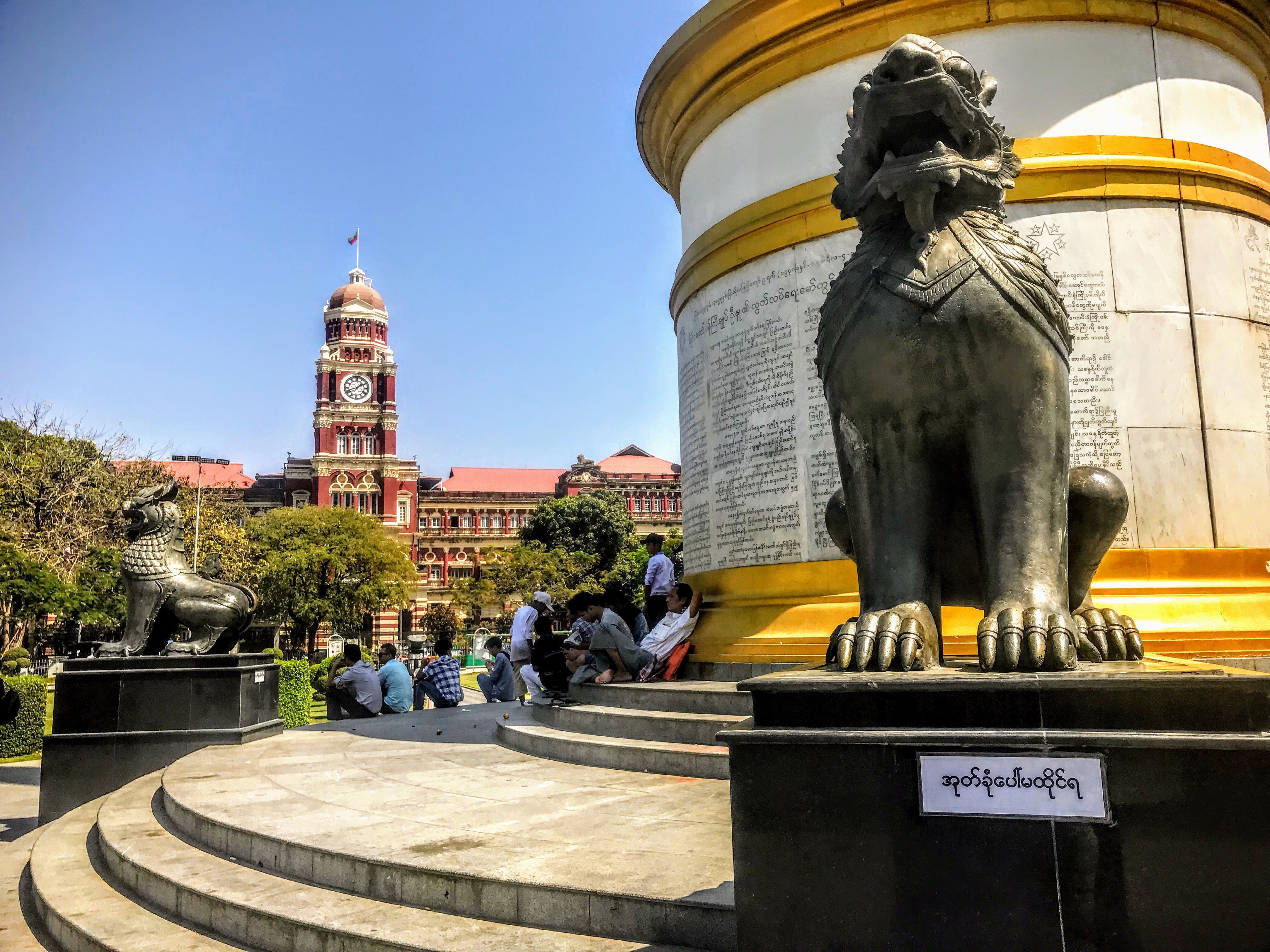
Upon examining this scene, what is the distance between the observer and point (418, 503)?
7281cm

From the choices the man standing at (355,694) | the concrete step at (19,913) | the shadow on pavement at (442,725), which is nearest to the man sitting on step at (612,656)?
the shadow on pavement at (442,725)

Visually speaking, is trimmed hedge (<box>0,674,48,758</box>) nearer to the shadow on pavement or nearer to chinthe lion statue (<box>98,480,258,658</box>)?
chinthe lion statue (<box>98,480,258,658</box>)

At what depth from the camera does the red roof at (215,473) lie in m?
65.3

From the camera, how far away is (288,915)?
11.0 feet

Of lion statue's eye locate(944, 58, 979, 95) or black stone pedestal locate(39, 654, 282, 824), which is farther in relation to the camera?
black stone pedestal locate(39, 654, 282, 824)

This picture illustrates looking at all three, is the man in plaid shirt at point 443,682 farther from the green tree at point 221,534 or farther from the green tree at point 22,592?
the green tree at point 221,534

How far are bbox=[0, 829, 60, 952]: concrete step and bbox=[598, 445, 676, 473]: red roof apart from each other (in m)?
68.2

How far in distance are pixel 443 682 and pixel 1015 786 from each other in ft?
32.2

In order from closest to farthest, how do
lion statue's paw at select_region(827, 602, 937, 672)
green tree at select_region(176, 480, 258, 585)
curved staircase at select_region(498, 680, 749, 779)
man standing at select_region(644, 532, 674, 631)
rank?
1. lion statue's paw at select_region(827, 602, 937, 672)
2. curved staircase at select_region(498, 680, 749, 779)
3. man standing at select_region(644, 532, 674, 631)
4. green tree at select_region(176, 480, 258, 585)

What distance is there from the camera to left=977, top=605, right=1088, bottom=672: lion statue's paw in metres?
2.34

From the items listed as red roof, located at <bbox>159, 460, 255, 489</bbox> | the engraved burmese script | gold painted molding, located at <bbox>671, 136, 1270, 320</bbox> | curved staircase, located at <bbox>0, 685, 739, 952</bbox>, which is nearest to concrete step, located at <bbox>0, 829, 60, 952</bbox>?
curved staircase, located at <bbox>0, 685, 739, 952</bbox>

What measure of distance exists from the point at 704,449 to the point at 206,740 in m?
5.38

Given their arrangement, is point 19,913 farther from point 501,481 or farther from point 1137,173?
point 501,481

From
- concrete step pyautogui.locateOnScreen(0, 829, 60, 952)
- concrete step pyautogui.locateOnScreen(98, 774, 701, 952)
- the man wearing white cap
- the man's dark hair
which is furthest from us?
the man wearing white cap
